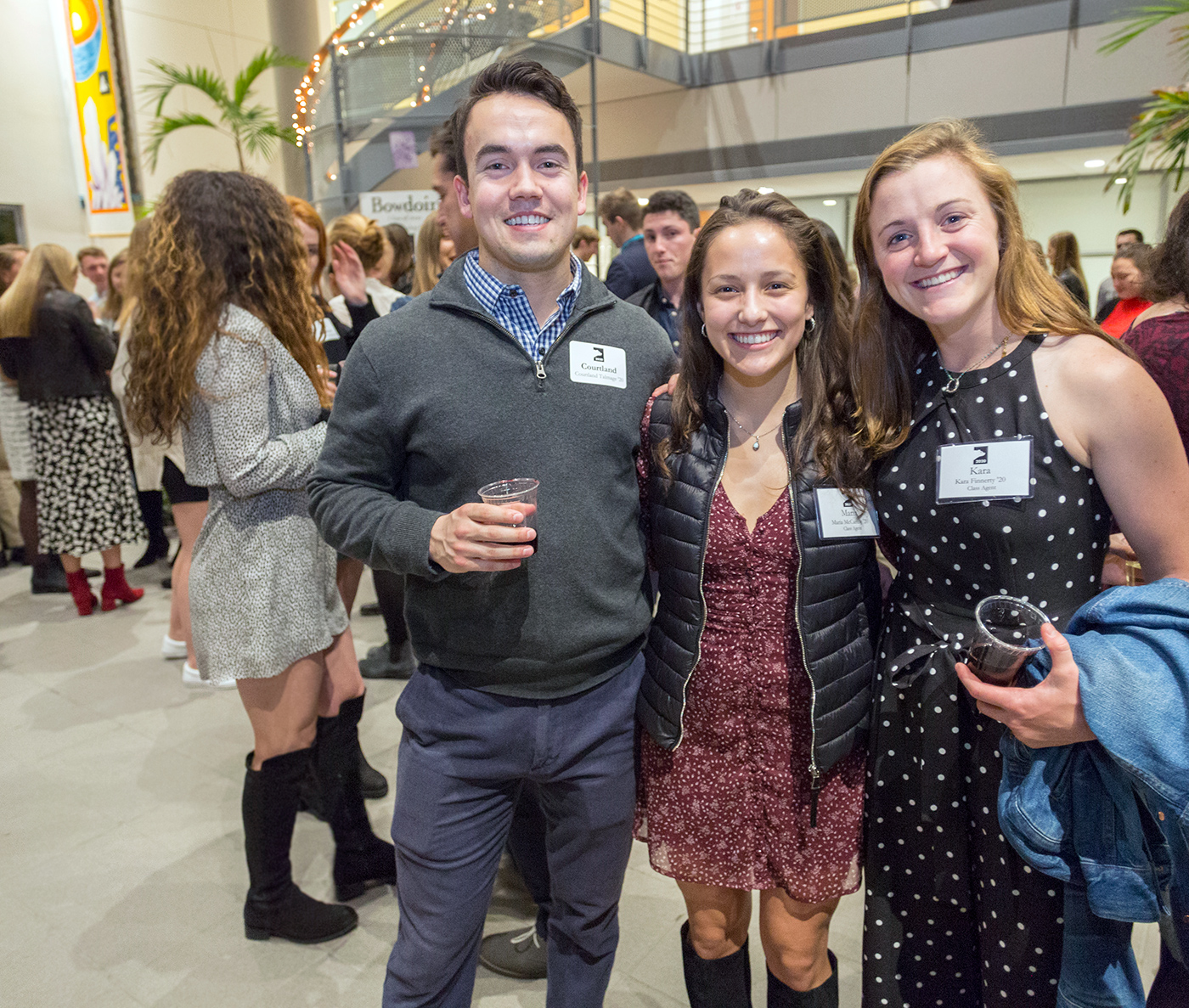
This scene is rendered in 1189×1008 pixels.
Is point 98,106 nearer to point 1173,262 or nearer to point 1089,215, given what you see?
point 1173,262

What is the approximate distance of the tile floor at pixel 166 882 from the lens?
2.11m

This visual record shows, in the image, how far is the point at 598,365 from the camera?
4.97ft

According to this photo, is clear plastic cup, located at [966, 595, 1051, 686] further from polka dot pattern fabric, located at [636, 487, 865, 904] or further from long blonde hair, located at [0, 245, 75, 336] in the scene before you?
long blonde hair, located at [0, 245, 75, 336]

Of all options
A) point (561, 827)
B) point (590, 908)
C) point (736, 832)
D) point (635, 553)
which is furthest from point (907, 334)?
point (590, 908)

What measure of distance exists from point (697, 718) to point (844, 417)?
0.62 m

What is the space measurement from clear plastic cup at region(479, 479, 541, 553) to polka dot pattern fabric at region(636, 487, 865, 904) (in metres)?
0.38

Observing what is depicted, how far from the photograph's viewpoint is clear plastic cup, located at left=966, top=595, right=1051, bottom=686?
3.67ft

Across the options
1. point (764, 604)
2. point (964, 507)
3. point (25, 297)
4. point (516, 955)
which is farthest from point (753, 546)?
point (25, 297)

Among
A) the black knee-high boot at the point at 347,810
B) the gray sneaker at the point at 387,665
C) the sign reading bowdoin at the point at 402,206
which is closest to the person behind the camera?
the black knee-high boot at the point at 347,810

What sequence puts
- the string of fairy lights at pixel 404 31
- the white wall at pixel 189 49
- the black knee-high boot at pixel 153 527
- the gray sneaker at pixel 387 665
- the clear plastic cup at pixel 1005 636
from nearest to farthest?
the clear plastic cup at pixel 1005 636 < the gray sneaker at pixel 387 665 < the black knee-high boot at pixel 153 527 < the string of fairy lights at pixel 404 31 < the white wall at pixel 189 49

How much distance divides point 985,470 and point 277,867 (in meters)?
1.97

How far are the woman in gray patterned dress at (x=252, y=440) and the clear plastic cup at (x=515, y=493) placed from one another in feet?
2.92

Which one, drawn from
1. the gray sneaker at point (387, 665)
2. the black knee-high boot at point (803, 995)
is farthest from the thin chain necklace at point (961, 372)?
the gray sneaker at point (387, 665)

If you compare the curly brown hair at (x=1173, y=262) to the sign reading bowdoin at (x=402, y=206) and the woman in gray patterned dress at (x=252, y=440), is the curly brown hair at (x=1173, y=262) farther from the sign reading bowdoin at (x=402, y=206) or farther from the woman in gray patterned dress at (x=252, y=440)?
the sign reading bowdoin at (x=402, y=206)
